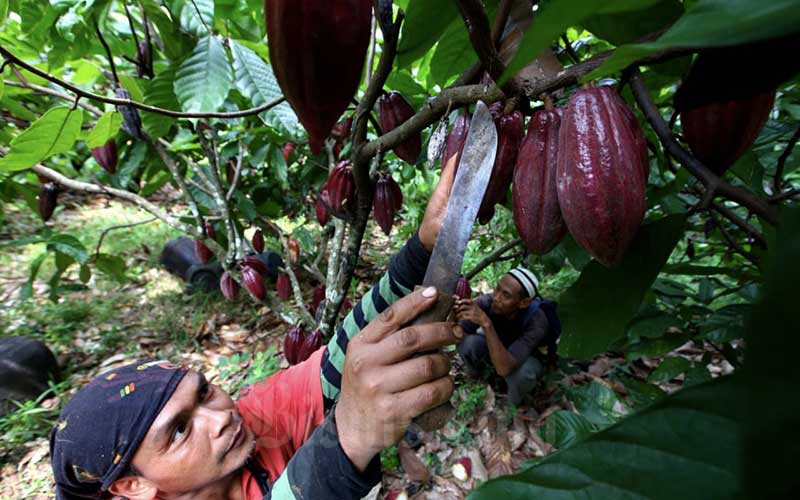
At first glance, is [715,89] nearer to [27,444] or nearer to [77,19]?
[77,19]

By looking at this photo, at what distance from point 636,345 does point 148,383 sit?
125 centimetres

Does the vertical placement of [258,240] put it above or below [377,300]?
above

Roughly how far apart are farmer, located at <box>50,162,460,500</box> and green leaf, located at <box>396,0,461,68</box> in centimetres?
20

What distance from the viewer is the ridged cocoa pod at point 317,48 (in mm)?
301

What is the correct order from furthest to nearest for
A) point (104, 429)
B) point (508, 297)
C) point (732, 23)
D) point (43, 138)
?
point (508, 297), point (104, 429), point (43, 138), point (732, 23)

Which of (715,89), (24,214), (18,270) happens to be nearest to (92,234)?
(18,270)

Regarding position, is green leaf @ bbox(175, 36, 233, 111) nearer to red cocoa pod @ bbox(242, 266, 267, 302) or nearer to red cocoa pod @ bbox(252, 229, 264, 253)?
red cocoa pod @ bbox(242, 266, 267, 302)

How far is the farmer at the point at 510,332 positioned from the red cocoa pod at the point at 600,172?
1.48m

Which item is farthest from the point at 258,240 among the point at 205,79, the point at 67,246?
the point at 205,79

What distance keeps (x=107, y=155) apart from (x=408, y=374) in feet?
5.13

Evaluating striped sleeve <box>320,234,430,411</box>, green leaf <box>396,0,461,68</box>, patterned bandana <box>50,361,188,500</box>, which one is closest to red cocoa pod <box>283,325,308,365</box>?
striped sleeve <box>320,234,430,411</box>

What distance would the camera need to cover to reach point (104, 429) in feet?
3.06

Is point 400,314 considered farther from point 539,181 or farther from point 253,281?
point 253,281

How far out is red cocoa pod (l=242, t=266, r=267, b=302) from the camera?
1725mm
